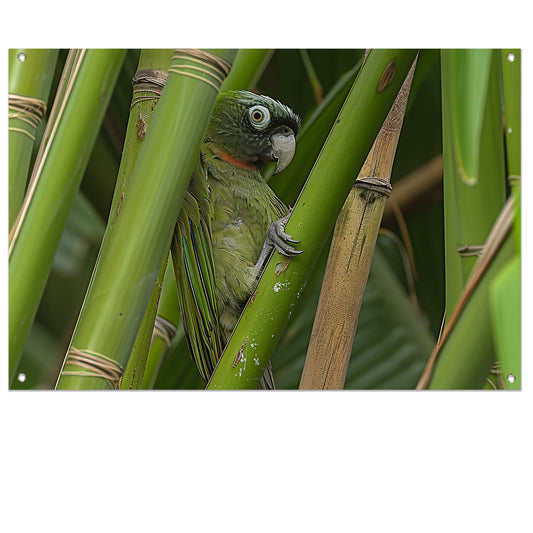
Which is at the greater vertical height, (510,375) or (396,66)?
(396,66)

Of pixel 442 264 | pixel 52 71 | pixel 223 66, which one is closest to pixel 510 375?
pixel 442 264

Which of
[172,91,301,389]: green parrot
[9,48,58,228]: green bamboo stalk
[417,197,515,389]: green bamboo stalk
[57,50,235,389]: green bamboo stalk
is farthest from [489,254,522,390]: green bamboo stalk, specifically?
[9,48,58,228]: green bamboo stalk

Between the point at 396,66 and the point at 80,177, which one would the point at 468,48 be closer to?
the point at 396,66

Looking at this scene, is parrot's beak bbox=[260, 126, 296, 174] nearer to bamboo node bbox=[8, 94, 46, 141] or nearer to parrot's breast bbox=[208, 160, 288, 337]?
parrot's breast bbox=[208, 160, 288, 337]

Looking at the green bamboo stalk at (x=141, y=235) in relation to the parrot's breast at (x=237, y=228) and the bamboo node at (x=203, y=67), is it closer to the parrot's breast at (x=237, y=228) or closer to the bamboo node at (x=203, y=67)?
the bamboo node at (x=203, y=67)

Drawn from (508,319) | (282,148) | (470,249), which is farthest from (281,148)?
(508,319)

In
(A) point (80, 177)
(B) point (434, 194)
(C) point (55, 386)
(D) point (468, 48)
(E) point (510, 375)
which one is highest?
(D) point (468, 48)
